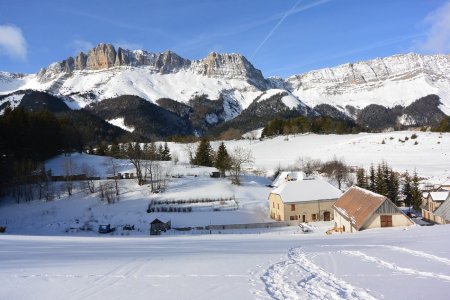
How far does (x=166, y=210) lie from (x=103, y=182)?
16.0m

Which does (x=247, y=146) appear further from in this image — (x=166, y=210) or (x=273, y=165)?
(x=166, y=210)

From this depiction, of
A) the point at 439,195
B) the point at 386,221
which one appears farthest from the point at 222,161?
the point at 386,221

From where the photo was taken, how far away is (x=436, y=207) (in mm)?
43906

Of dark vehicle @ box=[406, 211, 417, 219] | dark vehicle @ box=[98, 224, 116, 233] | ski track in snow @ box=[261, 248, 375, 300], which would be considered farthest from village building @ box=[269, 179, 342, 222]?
ski track in snow @ box=[261, 248, 375, 300]

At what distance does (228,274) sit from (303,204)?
38.8m

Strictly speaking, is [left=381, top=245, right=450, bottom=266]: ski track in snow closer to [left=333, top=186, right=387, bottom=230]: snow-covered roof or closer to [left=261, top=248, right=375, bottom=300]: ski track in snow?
[left=261, top=248, right=375, bottom=300]: ski track in snow

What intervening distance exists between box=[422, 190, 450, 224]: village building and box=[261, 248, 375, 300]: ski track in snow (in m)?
30.2

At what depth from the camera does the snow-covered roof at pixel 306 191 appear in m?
50.5

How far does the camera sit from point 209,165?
281ft

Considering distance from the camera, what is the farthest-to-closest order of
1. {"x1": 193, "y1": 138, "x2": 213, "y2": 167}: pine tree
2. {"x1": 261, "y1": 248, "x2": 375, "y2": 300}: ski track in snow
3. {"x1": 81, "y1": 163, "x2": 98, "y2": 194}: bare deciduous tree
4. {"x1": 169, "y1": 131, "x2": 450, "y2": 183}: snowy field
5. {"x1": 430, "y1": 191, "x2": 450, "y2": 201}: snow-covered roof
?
{"x1": 193, "y1": 138, "x2": 213, "y2": 167}: pine tree, {"x1": 169, "y1": 131, "x2": 450, "y2": 183}: snowy field, {"x1": 81, "y1": 163, "x2": 98, "y2": 194}: bare deciduous tree, {"x1": 430, "y1": 191, "x2": 450, "y2": 201}: snow-covered roof, {"x1": 261, "y1": 248, "x2": 375, "y2": 300}: ski track in snow

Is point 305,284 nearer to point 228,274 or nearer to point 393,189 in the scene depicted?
point 228,274

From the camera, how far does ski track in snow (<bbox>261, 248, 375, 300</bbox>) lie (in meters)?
10.4

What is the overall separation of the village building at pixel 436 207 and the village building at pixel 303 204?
10209 millimetres

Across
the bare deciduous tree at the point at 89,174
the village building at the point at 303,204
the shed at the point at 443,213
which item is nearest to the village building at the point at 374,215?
the shed at the point at 443,213
